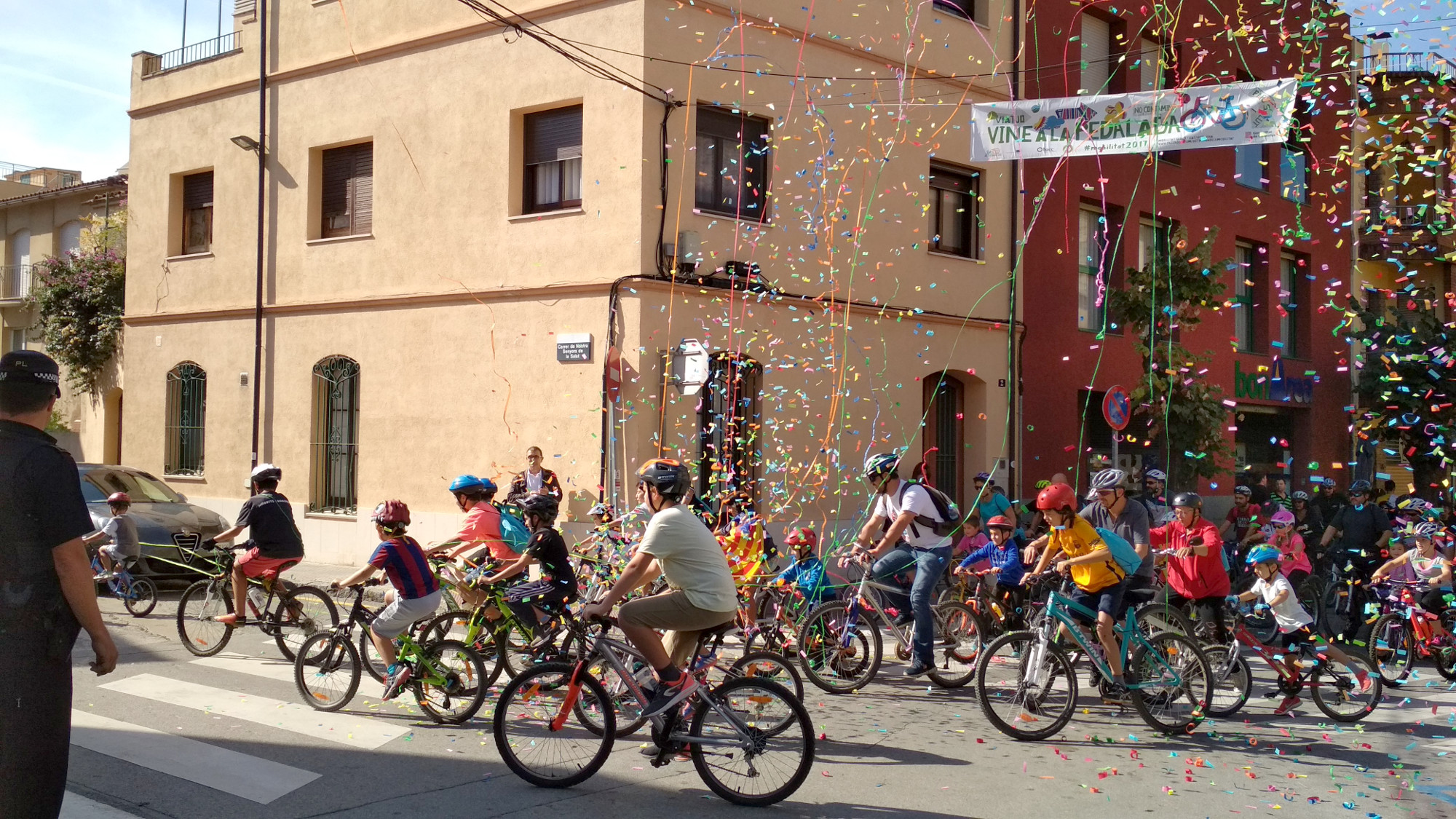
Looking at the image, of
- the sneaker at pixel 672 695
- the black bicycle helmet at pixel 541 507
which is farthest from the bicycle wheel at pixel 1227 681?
the black bicycle helmet at pixel 541 507

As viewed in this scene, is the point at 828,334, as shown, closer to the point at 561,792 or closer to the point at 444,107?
the point at 444,107

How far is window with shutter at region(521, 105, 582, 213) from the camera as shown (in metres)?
15.1

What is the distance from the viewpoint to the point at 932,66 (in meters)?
16.8

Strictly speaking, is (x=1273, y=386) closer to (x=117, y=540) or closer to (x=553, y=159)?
(x=553, y=159)

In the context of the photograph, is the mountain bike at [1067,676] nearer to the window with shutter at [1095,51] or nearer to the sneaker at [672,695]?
the sneaker at [672,695]

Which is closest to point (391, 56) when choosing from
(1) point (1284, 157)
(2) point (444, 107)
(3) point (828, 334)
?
(2) point (444, 107)

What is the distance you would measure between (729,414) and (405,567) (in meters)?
8.04

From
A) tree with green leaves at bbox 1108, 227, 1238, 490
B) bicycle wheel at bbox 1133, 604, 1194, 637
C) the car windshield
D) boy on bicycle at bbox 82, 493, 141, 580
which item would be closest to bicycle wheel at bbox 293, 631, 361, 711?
boy on bicycle at bbox 82, 493, 141, 580

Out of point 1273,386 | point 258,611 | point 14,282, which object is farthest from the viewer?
point 14,282

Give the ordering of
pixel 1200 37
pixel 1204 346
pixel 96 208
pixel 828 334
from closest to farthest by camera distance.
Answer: pixel 828 334 < pixel 1200 37 < pixel 1204 346 < pixel 96 208

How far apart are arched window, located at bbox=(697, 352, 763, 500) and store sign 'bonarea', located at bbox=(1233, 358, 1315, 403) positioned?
11.3 metres

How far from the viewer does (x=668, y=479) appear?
6.36 meters

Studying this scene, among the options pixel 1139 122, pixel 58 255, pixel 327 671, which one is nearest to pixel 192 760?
pixel 327 671

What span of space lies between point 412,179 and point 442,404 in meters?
3.16
